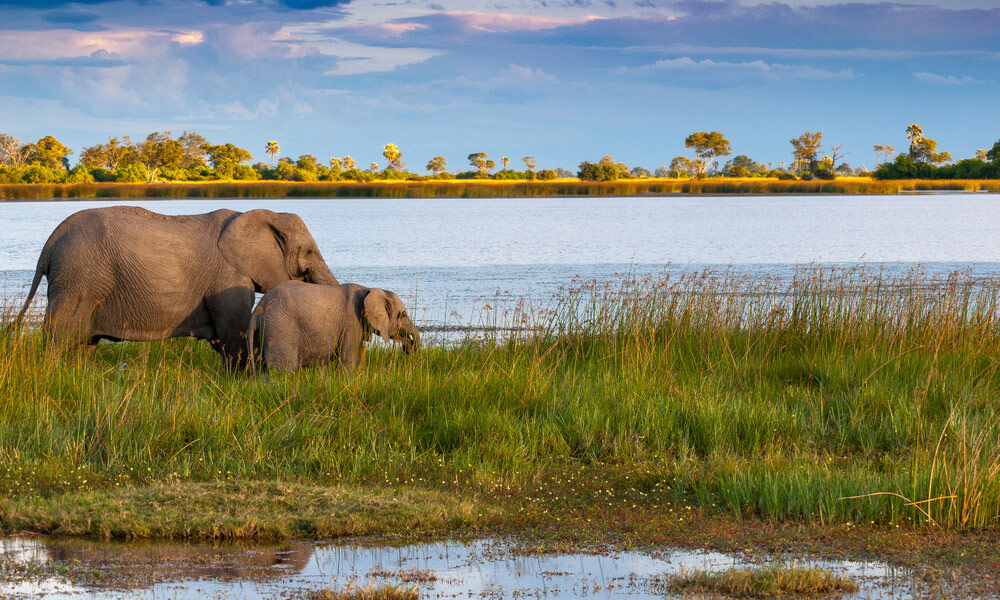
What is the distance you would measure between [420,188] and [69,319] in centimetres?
9639

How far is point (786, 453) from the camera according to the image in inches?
268

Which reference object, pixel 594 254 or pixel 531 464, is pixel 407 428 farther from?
pixel 594 254

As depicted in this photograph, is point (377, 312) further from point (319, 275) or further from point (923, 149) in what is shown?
point (923, 149)

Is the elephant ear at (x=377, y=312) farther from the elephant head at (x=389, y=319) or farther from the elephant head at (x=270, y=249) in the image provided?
the elephant head at (x=270, y=249)

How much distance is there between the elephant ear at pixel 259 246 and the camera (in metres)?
9.10

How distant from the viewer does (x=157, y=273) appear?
29.1 feet

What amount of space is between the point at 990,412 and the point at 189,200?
88.8 metres

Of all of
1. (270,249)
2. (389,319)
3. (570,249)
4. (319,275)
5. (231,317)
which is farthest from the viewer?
(570,249)

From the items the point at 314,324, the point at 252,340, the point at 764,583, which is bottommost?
the point at 764,583

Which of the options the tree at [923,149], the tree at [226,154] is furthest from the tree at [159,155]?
the tree at [923,149]

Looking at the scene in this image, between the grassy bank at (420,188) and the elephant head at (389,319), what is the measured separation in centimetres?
7810

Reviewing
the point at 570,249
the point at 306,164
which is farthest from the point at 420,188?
the point at 570,249

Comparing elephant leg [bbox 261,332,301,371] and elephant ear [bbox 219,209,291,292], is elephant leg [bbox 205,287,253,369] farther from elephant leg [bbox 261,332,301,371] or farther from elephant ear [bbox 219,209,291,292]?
elephant leg [bbox 261,332,301,371]

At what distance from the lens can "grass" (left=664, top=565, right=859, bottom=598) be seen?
4.24m
